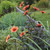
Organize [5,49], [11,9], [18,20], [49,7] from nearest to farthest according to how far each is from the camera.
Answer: [5,49] < [18,20] < [49,7] < [11,9]

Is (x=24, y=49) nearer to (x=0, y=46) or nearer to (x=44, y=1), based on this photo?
(x=0, y=46)

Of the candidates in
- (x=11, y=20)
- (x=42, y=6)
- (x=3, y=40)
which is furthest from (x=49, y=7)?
(x=3, y=40)

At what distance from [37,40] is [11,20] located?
9.20ft

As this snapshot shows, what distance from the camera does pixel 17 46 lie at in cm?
269

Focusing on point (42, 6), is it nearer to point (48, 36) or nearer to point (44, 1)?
point (44, 1)

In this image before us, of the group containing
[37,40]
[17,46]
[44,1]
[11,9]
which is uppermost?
[37,40]

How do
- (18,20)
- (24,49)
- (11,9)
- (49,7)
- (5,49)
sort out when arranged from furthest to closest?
(11,9) → (49,7) → (18,20) → (5,49) → (24,49)

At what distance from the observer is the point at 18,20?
16.4 feet

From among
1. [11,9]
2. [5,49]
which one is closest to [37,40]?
[5,49]

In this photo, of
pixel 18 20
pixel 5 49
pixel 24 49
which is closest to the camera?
pixel 24 49

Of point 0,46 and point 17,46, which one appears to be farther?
point 0,46

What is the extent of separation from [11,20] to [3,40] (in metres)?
2.29

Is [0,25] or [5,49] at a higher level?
[5,49]

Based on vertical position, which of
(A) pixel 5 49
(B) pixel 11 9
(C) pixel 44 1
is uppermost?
(A) pixel 5 49
